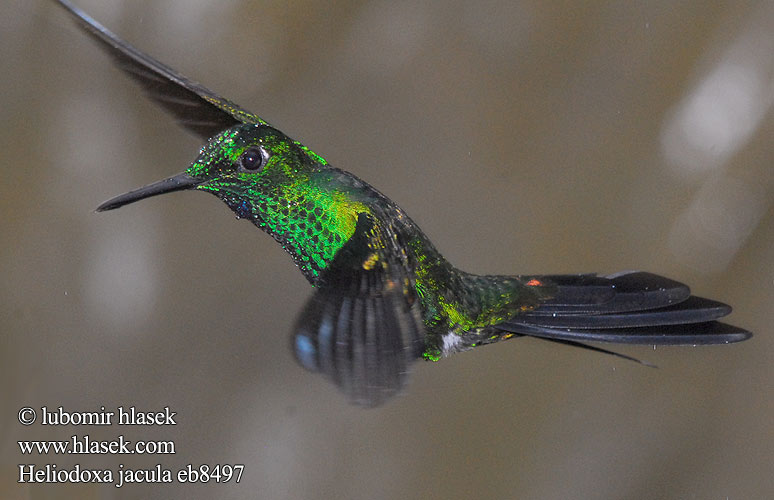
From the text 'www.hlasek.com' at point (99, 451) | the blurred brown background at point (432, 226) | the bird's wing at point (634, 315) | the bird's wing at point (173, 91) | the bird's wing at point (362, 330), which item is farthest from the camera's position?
the blurred brown background at point (432, 226)

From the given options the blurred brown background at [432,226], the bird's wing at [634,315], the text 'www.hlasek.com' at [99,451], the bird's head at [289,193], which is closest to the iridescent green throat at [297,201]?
the bird's head at [289,193]

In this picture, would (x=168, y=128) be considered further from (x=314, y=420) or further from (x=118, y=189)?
(x=314, y=420)

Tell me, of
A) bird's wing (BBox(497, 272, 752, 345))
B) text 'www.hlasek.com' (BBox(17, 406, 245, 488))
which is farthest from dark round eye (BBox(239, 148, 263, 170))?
text 'www.hlasek.com' (BBox(17, 406, 245, 488))

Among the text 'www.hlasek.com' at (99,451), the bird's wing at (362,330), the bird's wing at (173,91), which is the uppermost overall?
the bird's wing at (173,91)

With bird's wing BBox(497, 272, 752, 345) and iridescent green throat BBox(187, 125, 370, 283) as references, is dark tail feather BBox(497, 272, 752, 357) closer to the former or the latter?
bird's wing BBox(497, 272, 752, 345)

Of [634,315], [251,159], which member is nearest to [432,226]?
[634,315]

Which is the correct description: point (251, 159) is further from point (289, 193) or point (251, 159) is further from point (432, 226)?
point (432, 226)

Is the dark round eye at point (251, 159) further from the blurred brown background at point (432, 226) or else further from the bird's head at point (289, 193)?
the blurred brown background at point (432, 226)
